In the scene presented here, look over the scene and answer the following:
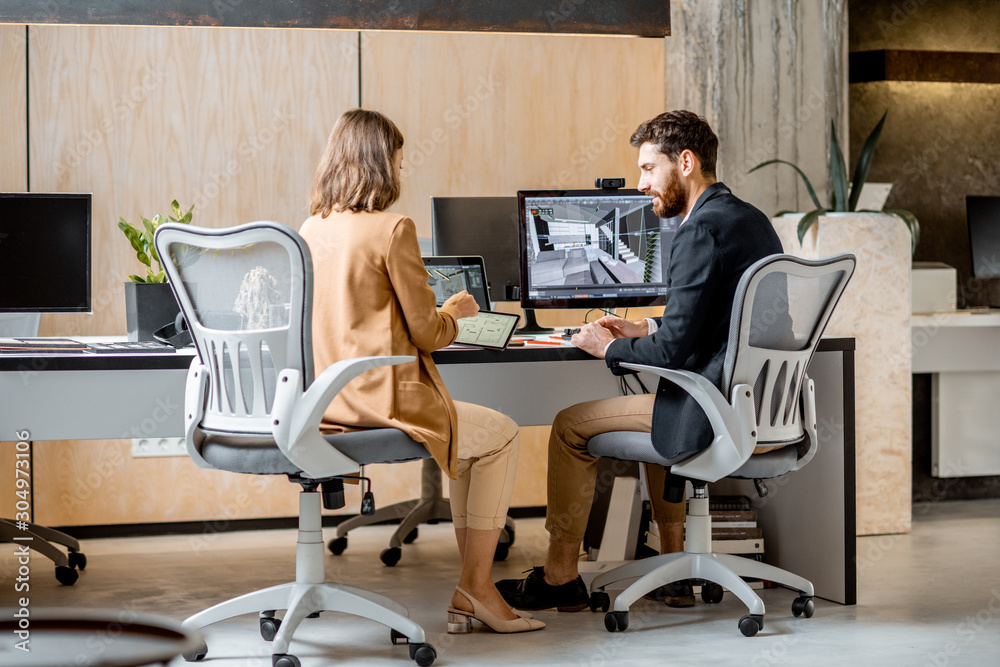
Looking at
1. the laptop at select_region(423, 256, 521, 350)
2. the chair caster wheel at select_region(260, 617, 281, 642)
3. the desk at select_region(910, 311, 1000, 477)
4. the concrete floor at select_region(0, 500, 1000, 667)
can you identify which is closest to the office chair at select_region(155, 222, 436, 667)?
the chair caster wheel at select_region(260, 617, 281, 642)

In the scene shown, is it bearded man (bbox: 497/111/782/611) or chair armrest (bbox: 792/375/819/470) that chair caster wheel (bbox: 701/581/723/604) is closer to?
bearded man (bbox: 497/111/782/611)

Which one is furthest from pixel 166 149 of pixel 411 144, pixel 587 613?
pixel 587 613

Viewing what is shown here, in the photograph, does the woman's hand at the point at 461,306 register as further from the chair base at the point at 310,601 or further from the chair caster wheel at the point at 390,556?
the chair caster wheel at the point at 390,556

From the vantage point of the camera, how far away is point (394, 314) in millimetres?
2402

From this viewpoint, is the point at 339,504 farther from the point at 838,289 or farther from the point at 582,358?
the point at 838,289

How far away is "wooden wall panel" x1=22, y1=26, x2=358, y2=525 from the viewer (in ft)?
13.4

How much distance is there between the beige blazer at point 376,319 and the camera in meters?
2.37

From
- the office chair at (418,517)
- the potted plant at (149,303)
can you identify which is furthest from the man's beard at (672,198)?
the office chair at (418,517)

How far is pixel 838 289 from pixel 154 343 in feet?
6.03

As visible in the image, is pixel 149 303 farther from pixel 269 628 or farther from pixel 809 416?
pixel 809 416

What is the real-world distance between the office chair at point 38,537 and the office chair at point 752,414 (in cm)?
181

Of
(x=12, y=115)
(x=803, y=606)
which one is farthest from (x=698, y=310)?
(x=12, y=115)

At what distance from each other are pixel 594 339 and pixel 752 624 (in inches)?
33.5

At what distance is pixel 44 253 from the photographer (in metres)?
2.91
